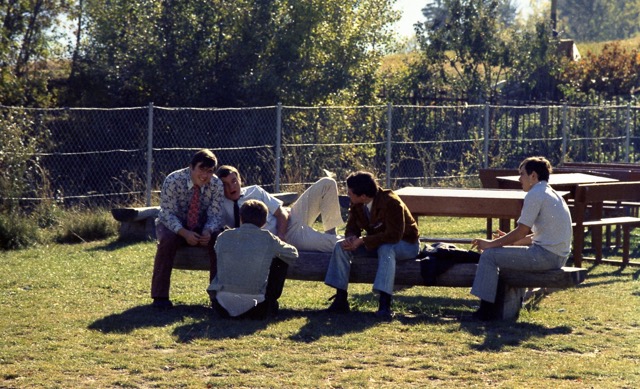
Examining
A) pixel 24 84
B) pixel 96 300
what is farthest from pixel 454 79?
pixel 96 300

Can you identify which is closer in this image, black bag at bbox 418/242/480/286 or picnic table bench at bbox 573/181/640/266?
black bag at bbox 418/242/480/286

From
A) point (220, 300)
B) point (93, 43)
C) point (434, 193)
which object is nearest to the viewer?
point (220, 300)

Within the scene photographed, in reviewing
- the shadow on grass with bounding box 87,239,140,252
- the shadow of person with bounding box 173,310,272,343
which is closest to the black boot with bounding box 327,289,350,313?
the shadow of person with bounding box 173,310,272,343

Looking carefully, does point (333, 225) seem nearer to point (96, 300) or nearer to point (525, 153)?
point (96, 300)

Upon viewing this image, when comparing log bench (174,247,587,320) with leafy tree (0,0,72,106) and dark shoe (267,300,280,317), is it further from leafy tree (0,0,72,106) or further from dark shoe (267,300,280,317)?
leafy tree (0,0,72,106)

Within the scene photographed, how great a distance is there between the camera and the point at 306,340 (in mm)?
8539

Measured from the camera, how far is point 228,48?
2228cm

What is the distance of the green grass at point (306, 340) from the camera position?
7.36 metres

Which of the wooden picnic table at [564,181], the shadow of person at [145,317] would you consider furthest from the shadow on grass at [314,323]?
the wooden picnic table at [564,181]

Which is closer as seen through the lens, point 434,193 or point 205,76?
point 434,193

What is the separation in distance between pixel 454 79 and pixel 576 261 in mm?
17560

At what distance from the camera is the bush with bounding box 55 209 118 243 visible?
48.8ft

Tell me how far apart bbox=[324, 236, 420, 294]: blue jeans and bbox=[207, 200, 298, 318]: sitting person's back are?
1.85 feet

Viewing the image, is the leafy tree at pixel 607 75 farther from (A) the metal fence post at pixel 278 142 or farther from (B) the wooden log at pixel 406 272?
(B) the wooden log at pixel 406 272
